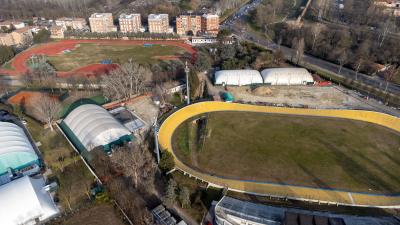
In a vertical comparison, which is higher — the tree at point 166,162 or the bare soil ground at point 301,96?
the bare soil ground at point 301,96

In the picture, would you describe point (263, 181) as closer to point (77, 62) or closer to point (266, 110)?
point (266, 110)

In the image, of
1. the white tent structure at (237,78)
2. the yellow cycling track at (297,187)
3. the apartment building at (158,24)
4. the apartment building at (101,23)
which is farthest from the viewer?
the apartment building at (101,23)

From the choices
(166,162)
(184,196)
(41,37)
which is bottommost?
(184,196)

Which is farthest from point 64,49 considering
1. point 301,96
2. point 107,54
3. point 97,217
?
point 97,217

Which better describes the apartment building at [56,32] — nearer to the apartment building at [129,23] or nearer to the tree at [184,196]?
the apartment building at [129,23]

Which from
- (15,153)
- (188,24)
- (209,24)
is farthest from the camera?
(188,24)

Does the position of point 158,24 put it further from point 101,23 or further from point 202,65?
point 202,65

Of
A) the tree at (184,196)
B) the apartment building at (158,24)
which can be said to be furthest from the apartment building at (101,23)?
the tree at (184,196)
